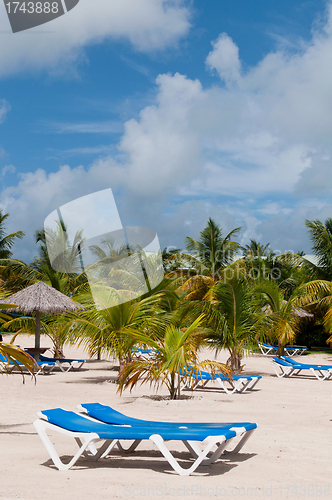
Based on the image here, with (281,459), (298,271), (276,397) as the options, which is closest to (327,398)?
(276,397)

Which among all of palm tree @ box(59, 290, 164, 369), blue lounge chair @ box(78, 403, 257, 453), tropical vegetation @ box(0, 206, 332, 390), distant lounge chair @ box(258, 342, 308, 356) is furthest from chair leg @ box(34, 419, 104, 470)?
distant lounge chair @ box(258, 342, 308, 356)

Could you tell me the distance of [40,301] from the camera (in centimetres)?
1422

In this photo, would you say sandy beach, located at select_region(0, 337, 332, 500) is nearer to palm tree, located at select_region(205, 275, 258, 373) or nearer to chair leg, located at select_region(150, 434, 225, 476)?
chair leg, located at select_region(150, 434, 225, 476)

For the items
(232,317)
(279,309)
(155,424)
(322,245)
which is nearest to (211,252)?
(322,245)

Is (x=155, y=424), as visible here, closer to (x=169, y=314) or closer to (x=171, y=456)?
(x=171, y=456)

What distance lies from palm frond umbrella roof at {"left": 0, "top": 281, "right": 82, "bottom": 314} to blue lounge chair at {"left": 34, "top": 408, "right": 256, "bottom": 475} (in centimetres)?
998

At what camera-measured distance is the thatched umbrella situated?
14.1 m

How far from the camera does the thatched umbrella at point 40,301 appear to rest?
14070mm

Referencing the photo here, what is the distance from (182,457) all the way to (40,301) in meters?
10.4

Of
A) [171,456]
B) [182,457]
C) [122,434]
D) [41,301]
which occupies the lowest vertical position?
[182,457]

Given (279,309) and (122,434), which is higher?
(279,309)

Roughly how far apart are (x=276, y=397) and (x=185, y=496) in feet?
21.7

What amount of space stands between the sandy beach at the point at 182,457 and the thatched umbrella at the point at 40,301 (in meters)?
4.55

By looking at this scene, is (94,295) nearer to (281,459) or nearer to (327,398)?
(327,398)
